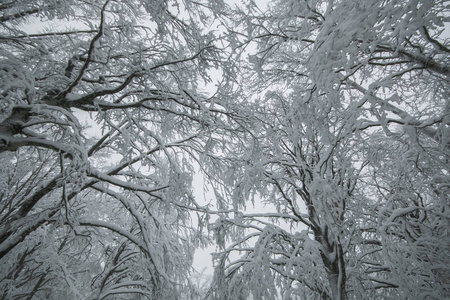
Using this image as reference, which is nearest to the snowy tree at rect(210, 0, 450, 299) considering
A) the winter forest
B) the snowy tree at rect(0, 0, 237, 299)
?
the winter forest

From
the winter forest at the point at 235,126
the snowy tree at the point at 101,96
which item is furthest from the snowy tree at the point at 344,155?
the snowy tree at the point at 101,96

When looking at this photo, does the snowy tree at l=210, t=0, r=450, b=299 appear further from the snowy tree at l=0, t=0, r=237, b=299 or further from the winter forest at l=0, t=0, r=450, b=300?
the snowy tree at l=0, t=0, r=237, b=299

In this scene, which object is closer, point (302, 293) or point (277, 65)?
point (302, 293)

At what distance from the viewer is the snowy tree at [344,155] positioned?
1605mm

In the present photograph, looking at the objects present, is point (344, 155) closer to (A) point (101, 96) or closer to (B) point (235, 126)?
(B) point (235, 126)

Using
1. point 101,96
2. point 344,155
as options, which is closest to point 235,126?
point 344,155

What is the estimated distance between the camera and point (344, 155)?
9.73ft

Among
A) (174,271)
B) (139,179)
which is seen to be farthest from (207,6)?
(174,271)

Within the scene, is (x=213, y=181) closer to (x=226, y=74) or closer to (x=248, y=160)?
(x=248, y=160)

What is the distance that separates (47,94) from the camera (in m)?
3.01

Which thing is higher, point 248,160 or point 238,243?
point 248,160

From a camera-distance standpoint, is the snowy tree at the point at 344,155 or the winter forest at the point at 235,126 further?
the winter forest at the point at 235,126

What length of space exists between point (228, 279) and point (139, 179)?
109 inches

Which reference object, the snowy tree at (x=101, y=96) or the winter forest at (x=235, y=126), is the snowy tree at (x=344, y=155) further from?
the snowy tree at (x=101, y=96)
